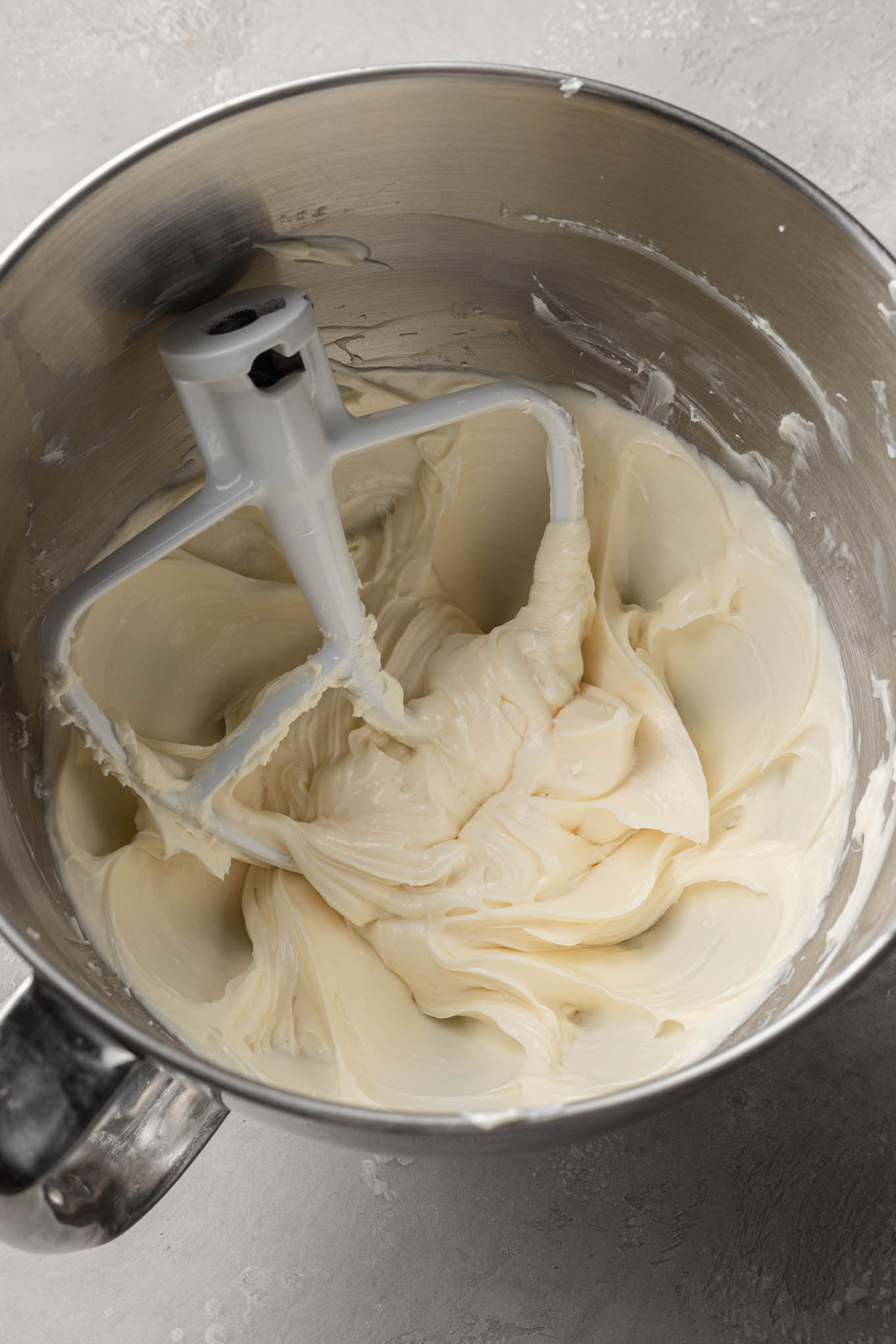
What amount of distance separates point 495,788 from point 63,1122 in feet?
2.01

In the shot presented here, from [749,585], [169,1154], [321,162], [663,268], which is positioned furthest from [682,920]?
[321,162]

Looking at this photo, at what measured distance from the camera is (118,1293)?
3.74 feet

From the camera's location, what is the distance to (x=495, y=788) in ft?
3.88

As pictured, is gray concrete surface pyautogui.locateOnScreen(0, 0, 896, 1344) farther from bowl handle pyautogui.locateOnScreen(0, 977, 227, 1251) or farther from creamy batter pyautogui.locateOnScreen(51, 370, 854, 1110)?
bowl handle pyautogui.locateOnScreen(0, 977, 227, 1251)

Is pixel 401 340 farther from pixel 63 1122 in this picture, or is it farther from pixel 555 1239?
pixel 555 1239

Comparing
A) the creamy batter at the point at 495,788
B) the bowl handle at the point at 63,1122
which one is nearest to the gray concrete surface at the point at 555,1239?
the creamy batter at the point at 495,788

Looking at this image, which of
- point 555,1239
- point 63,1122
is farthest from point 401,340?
point 555,1239

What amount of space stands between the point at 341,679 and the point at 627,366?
46cm

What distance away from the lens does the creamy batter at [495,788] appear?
1.00 meters

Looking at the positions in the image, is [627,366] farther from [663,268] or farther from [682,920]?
[682,920]

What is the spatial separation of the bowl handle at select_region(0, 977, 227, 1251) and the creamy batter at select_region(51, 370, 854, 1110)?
186mm

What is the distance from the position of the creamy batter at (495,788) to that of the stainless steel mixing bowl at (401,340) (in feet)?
0.17

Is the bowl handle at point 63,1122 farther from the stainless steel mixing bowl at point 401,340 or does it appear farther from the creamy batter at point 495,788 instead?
the creamy batter at point 495,788

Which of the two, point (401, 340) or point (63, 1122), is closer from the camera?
point (63, 1122)
